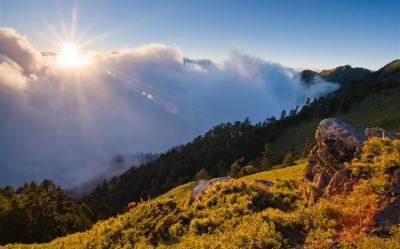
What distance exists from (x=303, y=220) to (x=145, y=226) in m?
8.36

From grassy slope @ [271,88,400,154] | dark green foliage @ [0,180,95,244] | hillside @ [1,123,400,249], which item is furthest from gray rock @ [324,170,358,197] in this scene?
grassy slope @ [271,88,400,154]

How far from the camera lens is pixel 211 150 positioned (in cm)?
19738

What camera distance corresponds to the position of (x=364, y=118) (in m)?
149

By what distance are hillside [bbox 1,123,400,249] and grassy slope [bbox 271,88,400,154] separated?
108m

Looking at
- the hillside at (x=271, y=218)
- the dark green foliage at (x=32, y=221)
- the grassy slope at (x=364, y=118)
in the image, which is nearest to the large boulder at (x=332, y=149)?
the hillside at (x=271, y=218)

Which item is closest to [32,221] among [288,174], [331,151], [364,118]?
[288,174]

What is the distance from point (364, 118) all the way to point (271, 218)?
146 m

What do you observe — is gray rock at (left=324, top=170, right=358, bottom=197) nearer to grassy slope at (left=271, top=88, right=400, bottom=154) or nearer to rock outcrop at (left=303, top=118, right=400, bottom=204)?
rock outcrop at (left=303, top=118, right=400, bottom=204)

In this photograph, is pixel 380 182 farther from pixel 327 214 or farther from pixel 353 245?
pixel 353 245

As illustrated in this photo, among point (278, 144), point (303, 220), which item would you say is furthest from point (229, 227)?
point (278, 144)

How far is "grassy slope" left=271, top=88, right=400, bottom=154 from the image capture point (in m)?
131

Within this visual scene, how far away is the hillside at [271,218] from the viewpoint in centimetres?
1482

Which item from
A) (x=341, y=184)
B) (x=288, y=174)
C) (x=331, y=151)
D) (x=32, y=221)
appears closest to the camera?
(x=341, y=184)

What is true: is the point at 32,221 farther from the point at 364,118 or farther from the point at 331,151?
the point at 364,118
